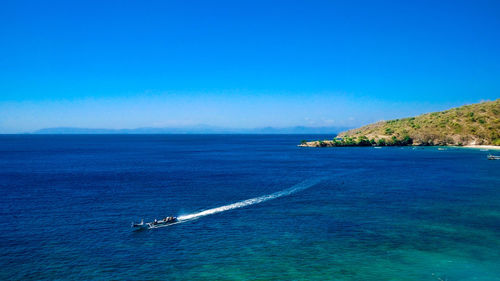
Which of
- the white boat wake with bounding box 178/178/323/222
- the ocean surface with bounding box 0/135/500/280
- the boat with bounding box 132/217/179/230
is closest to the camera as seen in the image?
the ocean surface with bounding box 0/135/500/280

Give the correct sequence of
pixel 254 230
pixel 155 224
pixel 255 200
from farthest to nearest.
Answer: pixel 255 200 → pixel 155 224 → pixel 254 230

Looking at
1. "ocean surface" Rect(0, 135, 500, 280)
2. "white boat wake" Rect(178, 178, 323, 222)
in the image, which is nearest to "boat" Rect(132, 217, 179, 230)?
"ocean surface" Rect(0, 135, 500, 280)

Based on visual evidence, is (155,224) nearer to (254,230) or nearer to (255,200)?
(254,230)

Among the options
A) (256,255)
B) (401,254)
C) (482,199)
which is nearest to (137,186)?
(256,255)

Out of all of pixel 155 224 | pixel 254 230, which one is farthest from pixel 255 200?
pixel 155 224

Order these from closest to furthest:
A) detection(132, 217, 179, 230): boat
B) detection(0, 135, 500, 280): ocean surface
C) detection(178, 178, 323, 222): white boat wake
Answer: detection(0, 135, 500, 280): ocean surface < detection(132, 217, 179, 230): boat < detection(178, 178, 323, 222): white boat wake

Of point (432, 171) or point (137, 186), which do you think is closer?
point (137, 186)

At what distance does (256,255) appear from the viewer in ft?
144

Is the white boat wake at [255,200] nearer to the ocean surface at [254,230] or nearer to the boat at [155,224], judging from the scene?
the ocean surface at [254,230]

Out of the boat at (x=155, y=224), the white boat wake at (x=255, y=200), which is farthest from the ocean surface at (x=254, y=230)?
the boat at (x=155, y=224)

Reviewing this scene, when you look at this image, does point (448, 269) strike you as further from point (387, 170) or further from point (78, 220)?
point (387, 170)

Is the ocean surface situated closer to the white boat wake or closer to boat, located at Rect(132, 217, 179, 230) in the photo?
the white boat wake

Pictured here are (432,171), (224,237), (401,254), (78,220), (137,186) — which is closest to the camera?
(401,254)

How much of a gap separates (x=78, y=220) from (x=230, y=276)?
32.5 meters
